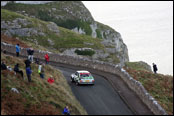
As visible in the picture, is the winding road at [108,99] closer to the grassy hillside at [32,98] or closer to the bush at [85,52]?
the grassy hillside at [32,98]

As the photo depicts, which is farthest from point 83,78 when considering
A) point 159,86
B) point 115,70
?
point 159,86

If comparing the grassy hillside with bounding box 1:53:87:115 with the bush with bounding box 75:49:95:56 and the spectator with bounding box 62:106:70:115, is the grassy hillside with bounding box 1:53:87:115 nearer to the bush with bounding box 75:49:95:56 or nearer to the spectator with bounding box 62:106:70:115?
the spectator with bounding box 62:106:70:115

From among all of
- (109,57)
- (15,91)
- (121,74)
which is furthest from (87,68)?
(109,57)

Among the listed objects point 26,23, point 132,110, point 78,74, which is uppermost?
point 26,23

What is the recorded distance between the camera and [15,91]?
23.8 m

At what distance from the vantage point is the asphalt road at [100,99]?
89.8 ft

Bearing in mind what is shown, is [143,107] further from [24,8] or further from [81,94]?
[24,8]

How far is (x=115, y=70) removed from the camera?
3934cm

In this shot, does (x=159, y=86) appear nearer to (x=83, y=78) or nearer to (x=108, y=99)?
(x=108, y=99)

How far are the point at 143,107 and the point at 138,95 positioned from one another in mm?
2916

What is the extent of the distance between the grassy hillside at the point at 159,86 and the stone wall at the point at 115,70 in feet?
6.87

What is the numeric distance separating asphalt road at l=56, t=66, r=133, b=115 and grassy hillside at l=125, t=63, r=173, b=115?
4171mm

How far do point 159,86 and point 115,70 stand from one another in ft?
21.3

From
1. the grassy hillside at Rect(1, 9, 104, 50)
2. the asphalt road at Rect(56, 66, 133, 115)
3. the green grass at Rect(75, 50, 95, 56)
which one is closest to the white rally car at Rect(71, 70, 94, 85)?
the asphalt road at Rect(56, 66, 133, 115)
